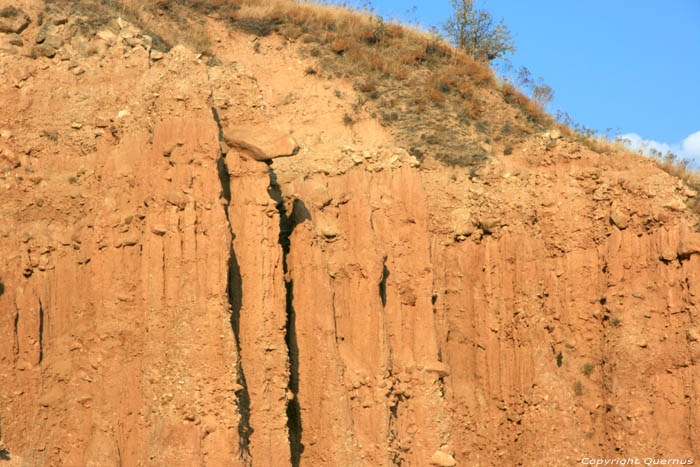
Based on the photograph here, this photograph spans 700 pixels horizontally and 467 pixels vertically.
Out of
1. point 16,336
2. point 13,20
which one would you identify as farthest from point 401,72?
point 16,336

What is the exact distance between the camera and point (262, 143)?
1739cm

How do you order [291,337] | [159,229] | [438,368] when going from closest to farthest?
[159,229], [291,337], [438,368]

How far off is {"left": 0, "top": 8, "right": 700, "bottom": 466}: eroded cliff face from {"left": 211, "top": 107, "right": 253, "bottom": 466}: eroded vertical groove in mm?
56

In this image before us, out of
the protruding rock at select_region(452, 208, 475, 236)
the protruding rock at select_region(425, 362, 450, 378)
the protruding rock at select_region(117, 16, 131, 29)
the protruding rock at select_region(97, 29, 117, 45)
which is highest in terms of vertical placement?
the protruding rock at select_region(117, 16, 131, 29)

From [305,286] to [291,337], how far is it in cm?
98

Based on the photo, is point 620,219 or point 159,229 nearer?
Result: point 159,229

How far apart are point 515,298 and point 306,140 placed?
5818mm

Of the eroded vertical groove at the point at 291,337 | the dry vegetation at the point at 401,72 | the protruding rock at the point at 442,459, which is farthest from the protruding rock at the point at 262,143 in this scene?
the protruding rock at the point at 442,459

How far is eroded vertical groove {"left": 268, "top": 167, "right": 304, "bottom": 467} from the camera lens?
17969 mm

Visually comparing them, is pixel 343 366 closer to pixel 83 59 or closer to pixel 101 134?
pixel 101 134

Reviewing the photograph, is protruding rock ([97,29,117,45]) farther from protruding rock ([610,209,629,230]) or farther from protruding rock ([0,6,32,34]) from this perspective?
protruding rock ([610,209,629,230])

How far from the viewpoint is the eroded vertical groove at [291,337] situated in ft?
59.0

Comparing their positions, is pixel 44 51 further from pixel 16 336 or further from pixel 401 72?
pixel 401 72

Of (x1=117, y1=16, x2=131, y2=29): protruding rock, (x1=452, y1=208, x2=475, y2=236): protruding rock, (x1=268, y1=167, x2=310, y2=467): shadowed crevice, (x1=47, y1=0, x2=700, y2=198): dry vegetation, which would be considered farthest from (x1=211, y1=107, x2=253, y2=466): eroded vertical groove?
(x1=452, y1=208, x2=475, y2=236): protruding rock
